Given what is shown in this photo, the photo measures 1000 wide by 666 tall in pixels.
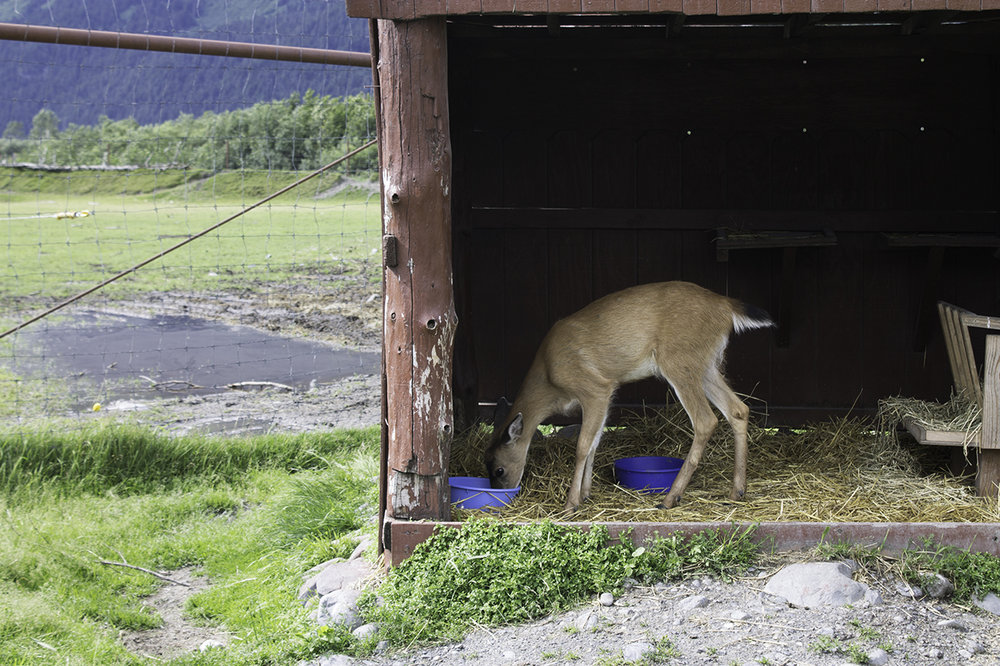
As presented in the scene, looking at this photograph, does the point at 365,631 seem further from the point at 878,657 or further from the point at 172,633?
the point at 878,657

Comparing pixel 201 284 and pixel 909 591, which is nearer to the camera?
pixel 909 591

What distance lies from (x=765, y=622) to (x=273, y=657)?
6.71 ft

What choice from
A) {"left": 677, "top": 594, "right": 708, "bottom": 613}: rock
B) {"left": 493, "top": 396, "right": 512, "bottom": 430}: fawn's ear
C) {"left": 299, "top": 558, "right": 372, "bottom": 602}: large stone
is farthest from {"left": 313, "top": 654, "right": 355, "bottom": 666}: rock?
{"left": 493, "top": 396, "right": 512, "bottom": 430}: fawn's ear

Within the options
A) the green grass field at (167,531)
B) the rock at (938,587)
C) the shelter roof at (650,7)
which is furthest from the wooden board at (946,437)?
the green grass field at (167,531)

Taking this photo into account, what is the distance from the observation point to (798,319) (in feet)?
22.0

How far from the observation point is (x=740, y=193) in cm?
659

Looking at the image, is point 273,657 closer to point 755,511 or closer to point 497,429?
point 497,429

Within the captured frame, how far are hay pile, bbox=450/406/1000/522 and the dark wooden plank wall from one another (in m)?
0.53

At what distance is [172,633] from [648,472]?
2.66 m

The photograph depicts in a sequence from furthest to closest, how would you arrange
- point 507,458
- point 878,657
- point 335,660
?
point 507,458, point 335,660, point 878,657

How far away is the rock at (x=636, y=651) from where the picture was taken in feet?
11.8

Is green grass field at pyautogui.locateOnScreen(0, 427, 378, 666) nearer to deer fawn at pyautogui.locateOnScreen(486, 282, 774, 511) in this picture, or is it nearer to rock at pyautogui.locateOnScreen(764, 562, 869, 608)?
deer fawn at pyautogui.locateOnScreen(486, 282, 774, 511)

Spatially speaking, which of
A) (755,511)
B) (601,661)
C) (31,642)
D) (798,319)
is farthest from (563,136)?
(31,642)

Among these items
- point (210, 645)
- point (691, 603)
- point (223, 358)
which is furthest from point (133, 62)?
point (691, 603)
